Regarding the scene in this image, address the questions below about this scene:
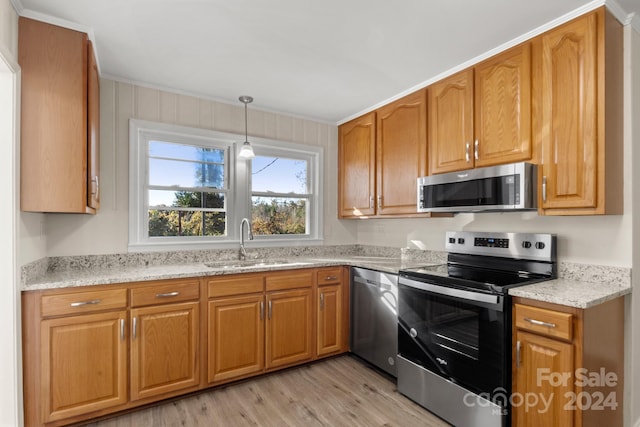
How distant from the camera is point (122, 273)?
2.37m

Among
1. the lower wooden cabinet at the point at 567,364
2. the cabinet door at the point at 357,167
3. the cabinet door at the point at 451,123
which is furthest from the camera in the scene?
the cabinet door at the point at 357,167

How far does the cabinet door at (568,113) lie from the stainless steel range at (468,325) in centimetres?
42

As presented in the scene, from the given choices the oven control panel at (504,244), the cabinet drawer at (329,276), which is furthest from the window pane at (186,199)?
the oven control panel at (504,244)

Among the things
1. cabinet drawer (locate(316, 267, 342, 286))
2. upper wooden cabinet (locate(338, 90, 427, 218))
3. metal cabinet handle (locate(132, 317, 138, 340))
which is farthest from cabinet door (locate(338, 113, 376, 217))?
metal cabinet handle (locate(132, 317, 138, 340))

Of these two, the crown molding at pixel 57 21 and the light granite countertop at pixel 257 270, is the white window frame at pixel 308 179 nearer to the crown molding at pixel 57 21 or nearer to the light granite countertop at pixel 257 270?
the light granite countertop at pixel 257 270

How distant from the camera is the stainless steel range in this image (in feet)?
6.16

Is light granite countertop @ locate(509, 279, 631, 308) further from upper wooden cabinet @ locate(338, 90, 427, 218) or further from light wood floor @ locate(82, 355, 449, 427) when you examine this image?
upper wooden cabinet @ locate(338, 90, 427, 218)

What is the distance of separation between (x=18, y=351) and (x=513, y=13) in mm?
3305

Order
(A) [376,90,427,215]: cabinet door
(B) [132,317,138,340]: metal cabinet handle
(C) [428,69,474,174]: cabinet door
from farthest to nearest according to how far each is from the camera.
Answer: (A) [376,90,427,215]: cabinet door < (C) [428,69,474,174]: cabinet door < (B) [132,317,138,340]: metal cabinet handle

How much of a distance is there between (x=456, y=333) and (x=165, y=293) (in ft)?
6.29

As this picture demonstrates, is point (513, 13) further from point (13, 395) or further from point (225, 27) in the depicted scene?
point (13, 395)

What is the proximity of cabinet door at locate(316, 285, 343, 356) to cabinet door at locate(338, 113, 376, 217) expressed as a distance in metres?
0.89

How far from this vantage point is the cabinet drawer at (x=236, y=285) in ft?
8.29

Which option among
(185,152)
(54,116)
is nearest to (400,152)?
(185,152)
